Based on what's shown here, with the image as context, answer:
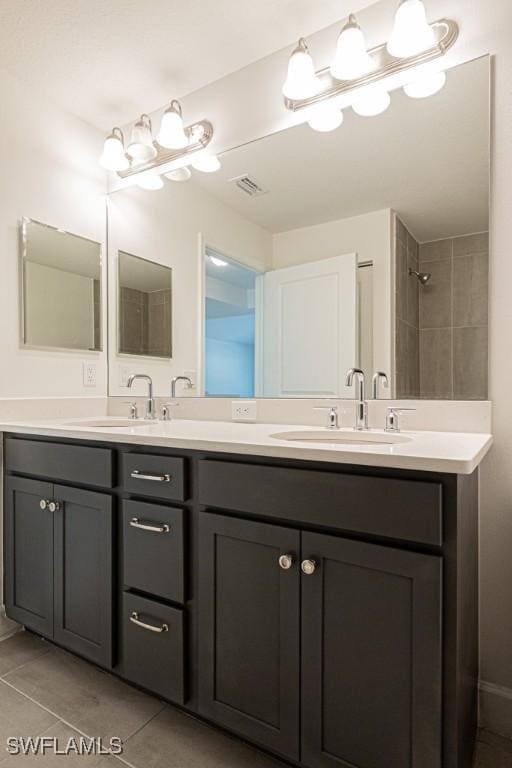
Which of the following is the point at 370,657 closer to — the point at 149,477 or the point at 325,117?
the point at 149,477

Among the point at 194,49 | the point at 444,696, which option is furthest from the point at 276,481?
the point at 194,49

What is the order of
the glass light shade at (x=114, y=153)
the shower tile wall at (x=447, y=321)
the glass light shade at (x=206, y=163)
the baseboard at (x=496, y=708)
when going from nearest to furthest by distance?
the baseboard at (x=496, y=708) < the shower tile wall at (x=447, y=321) < the glass light shade at (x=206, y=163) < the glass light shade at (x=114, y=153)

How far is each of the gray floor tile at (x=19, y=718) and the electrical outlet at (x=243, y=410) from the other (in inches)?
45.2

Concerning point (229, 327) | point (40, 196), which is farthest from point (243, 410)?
point (40, 196)

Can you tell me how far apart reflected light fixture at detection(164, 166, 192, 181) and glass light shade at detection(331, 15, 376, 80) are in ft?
2.57

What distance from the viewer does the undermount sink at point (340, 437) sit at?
53.8 inches

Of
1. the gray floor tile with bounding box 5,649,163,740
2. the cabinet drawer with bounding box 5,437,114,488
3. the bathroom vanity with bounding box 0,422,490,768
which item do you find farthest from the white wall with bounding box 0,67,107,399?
the gray floor tile with bounding box 5,649,163,740

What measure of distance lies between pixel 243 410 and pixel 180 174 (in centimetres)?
114

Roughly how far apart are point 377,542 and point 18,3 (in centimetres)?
207

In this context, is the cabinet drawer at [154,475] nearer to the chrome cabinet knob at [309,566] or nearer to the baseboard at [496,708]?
the chrome cabinet knob at [309,566]

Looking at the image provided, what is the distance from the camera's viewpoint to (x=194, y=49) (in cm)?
176

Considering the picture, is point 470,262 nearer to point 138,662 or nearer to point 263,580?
point 263,580

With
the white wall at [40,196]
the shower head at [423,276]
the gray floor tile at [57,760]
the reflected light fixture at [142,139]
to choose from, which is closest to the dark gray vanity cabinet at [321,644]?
the gray floor tile at [57,760]

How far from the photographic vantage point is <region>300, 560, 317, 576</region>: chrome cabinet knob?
100 centimetres
